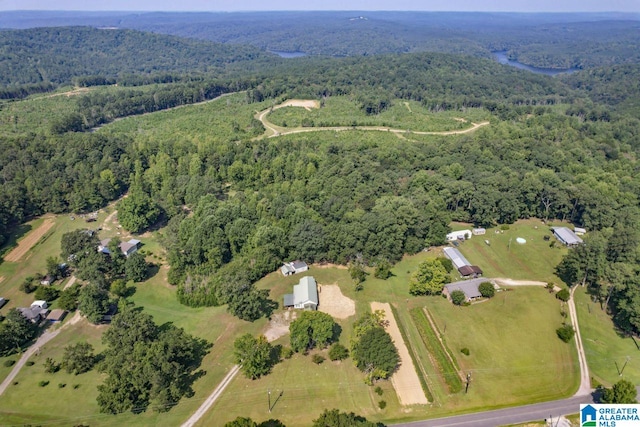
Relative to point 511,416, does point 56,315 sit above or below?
below

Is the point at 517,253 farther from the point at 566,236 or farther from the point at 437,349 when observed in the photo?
the point at 437,349

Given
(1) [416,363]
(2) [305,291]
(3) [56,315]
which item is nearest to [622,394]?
(1) [416,363]

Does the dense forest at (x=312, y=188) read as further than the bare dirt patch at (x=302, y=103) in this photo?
No

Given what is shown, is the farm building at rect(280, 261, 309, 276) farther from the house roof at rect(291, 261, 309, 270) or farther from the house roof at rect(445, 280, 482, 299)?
the house roof at rect(445, 280, 482, 299)

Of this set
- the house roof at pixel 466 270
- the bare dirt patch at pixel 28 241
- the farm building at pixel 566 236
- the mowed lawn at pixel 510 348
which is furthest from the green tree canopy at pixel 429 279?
the bare dirt patch at pixel 28 241

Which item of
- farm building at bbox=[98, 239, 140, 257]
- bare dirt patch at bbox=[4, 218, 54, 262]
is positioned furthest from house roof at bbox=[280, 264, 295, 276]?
bare dirt patch at bbox=[4, 218, 54, 262]

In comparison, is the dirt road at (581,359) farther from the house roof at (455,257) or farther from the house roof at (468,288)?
the house roof at (455,257)

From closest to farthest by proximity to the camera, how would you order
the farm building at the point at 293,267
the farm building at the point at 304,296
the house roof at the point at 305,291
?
the farm building at the point at 304,296, the house roof at the point at 305,291, the farm building at the point at 293,267
